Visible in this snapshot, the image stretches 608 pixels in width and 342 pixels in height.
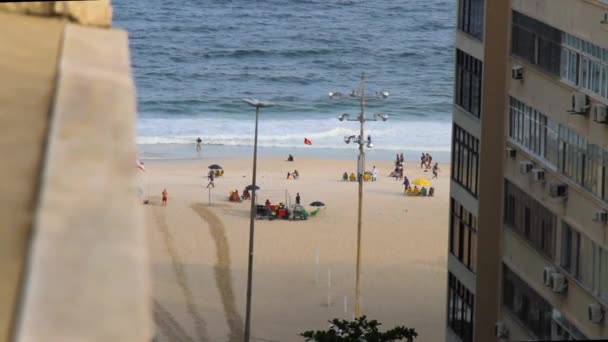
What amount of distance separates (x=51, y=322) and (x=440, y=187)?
204ft

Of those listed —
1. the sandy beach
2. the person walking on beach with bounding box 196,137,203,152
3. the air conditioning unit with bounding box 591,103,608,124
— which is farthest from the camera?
the person walking on beach with bounding box 196,137,203,152

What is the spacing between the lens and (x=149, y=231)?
5462 cm

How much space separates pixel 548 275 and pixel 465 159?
6.81 m

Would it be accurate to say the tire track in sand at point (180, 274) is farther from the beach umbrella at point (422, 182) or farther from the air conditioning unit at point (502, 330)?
the air conditioning unit at point (502, 330)

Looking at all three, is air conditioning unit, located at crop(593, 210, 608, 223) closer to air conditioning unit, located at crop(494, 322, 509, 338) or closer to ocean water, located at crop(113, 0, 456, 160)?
air conditioning unit, located at crop(494, 322, 509, 338)

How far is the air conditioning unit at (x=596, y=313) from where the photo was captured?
21.6 metres

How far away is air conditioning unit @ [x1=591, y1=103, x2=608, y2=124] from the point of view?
22.0m

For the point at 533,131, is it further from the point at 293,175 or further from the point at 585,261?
the point at 293,175

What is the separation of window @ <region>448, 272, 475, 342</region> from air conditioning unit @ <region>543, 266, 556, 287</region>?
15.8ft

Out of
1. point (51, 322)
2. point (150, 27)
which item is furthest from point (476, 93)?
point (150, 27)

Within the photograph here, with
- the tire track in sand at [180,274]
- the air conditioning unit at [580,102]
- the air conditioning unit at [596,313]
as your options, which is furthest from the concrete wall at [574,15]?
the tire track in sand at [180,274]

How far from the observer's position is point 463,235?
29.8 m

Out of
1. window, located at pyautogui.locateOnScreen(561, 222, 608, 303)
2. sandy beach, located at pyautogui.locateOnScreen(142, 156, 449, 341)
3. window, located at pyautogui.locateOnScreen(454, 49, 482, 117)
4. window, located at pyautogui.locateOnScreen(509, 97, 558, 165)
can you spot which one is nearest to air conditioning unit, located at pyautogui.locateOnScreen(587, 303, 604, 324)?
window, located at pyautogui.locateOnScreen(561, 222, 608, 303)

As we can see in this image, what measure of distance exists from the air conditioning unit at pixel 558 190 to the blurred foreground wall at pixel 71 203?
20.2 meters
